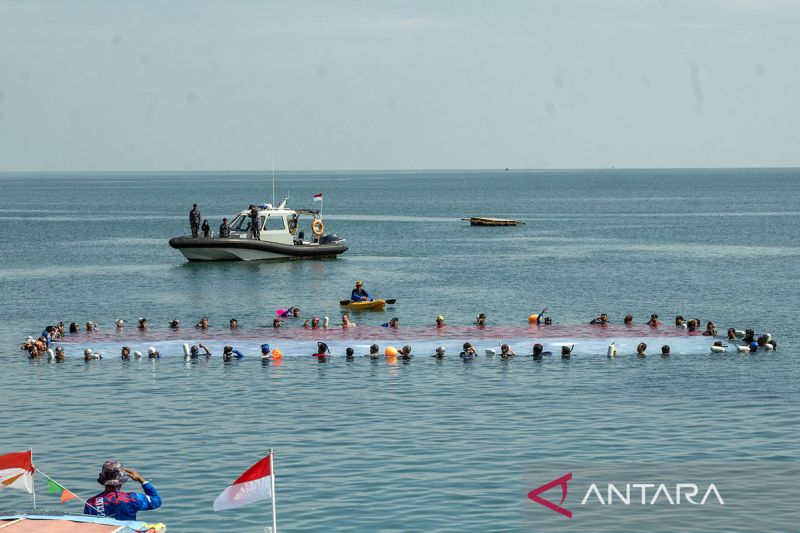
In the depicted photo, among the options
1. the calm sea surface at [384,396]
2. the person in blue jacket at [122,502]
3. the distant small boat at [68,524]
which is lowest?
the calm sea surface at [384,396]

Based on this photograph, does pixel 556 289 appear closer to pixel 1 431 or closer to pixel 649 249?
pixel 649 249

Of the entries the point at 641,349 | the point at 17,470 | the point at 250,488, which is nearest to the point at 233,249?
the point at 641,349

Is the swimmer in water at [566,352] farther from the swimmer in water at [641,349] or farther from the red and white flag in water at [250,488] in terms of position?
the red and white flag in water at [250,488]

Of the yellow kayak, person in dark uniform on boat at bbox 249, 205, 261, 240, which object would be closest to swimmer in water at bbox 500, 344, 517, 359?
the yellow kayak

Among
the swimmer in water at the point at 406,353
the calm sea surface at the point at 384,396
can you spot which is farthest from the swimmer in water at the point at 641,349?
the swimmer in water at the point at 406,353

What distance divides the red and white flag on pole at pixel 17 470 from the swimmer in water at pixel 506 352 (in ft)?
77.9

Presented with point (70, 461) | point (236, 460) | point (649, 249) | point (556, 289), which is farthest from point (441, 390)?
point (649, 249)

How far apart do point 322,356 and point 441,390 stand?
24.1 ft

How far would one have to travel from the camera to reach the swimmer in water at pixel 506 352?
136 ft

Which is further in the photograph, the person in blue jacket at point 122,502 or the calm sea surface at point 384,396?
the calm sea surface at point 384,396

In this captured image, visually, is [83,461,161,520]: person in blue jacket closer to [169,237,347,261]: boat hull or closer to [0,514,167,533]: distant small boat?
[0,514,167,533]: distant small boat

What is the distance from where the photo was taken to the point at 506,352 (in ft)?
137

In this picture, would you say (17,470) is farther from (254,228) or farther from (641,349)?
(254,228)

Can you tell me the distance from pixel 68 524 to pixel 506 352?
2591 cm
